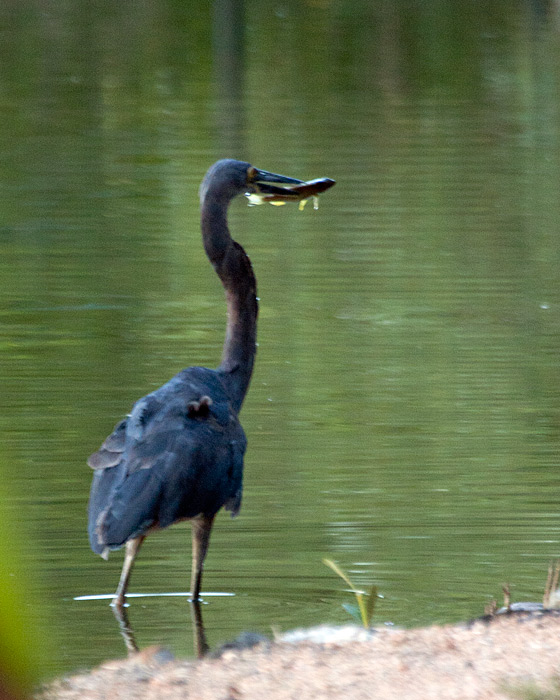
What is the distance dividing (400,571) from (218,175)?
1.76 meters

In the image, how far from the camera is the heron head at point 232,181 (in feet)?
21.3

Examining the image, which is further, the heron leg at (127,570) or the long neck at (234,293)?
the long neck at (234,293)

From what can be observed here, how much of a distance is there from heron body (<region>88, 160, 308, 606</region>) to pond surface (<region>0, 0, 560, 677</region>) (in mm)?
286

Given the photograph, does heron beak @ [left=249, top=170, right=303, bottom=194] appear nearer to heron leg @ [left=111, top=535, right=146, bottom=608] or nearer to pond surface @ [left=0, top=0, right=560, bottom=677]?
pond surface @ [left=0, top=0, right=560, bottom=677]

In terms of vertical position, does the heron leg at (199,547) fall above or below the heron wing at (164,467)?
below

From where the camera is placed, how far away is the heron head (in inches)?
255

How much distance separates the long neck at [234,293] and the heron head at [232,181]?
2.0 inches

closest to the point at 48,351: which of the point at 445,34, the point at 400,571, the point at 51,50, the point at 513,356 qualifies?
the point at 513,356

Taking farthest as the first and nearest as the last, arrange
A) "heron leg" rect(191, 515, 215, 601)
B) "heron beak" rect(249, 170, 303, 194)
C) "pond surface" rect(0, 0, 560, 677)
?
"heron beak" rect(249, 170, 303, 194)
"pond surface" rect(0, 0, 560, 677)
"heron leg" rect(191, 515, 215, 601)

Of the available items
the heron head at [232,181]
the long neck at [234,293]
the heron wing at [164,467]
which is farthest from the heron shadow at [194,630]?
the heron head at [232,181]

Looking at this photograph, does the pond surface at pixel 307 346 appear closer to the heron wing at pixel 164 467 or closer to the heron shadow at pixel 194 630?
the heron shadow at pixel 194 630

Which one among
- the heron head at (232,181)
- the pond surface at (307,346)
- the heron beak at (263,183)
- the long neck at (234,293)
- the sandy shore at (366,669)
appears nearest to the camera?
the sandy shore at (366,669)

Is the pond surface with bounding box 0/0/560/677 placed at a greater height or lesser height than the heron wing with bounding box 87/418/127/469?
lesser

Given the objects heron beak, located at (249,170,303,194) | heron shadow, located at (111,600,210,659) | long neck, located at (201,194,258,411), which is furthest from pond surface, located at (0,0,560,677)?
heron beak, located at (249,170,303,194)
